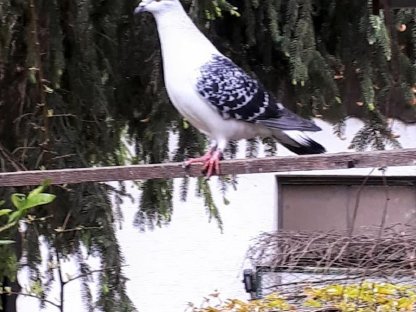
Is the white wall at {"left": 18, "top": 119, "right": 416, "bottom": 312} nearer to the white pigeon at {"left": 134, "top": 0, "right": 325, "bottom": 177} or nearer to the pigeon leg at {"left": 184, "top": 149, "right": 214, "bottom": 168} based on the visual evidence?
the white pigeon at {"left": 134, "top": 0, "right": 325, "bottom": 177}

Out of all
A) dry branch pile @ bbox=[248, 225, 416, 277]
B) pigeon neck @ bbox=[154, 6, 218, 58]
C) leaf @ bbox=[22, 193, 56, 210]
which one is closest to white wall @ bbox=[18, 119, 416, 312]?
dry branch pile @ bbox=[248, 225, 416, 277]

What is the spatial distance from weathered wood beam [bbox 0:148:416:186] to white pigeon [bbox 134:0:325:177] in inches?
6.8

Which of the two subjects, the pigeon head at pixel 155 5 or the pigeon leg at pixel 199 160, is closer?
the pigeon leg at pixel 199 160

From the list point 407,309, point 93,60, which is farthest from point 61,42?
point 407,309

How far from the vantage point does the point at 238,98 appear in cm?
189

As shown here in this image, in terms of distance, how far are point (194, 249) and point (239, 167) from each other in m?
2.20

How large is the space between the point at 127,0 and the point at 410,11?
2.37 feet

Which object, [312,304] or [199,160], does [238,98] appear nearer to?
[199,160]

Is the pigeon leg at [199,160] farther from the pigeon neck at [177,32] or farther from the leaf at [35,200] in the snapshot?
the leaf at [35,200]

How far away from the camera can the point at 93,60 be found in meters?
2.19

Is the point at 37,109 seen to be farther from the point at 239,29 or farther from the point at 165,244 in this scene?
the point at 165,244

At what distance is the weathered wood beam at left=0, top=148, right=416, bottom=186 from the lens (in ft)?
4.68

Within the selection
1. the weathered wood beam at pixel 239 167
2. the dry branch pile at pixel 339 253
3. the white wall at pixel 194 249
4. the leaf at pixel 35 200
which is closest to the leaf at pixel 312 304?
the dry branch pile at pixel 339 253

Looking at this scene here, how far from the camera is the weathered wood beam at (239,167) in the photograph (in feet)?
4.68
